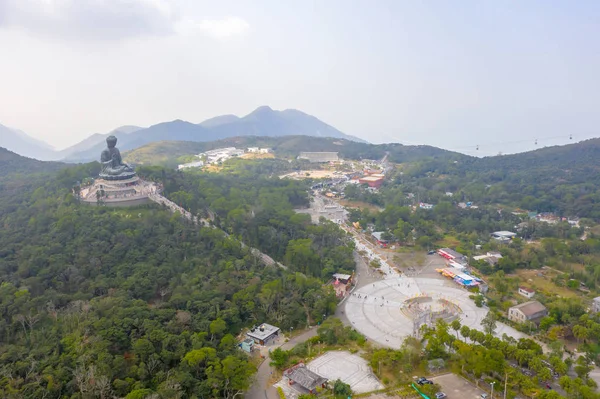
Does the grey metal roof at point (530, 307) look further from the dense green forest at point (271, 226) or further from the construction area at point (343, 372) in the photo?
the dense green forest at point (271, 226)

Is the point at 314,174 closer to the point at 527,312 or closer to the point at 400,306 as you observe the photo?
the point at 400,306

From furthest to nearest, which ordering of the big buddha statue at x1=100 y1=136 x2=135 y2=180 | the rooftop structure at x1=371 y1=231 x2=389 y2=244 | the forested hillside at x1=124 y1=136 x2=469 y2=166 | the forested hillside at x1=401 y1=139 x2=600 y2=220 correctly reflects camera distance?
the forested hillside at x1=124 y1=136 x2=469 y2=166
the forested hillside at x1=401 y1=139 x2=600 y2=220
the rooftop structure at x1=371 y1=231 x2=389 y2=244
the big buddha statue at x1=100 y1=136 x2=135 y2=180

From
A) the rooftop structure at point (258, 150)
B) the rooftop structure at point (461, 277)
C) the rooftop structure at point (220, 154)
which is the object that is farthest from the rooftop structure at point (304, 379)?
the rooftop structure at point (258, 150)

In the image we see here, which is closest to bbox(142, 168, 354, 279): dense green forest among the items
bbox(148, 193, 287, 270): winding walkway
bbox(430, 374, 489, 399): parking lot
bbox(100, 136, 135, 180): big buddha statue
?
bbox(148, 193, 287, 270): winding walkway

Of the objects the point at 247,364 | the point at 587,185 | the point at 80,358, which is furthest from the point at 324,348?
the point at 587,185

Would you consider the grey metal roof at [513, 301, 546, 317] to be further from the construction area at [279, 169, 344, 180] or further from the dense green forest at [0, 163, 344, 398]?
the construction area at [279, 169, 344, 180]

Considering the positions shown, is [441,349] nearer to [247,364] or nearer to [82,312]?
[247,364]

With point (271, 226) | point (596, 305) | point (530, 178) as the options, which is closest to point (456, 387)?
point (596, 305)
